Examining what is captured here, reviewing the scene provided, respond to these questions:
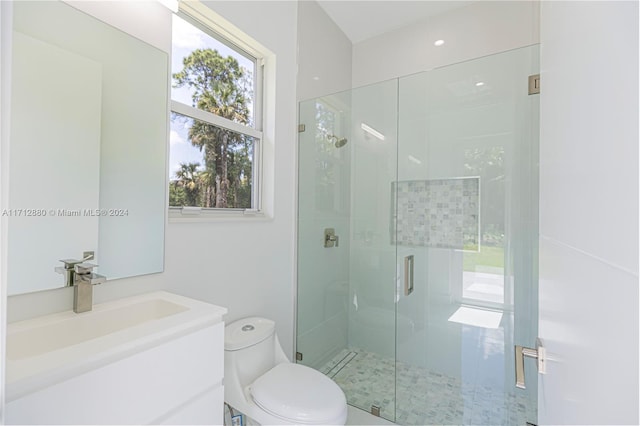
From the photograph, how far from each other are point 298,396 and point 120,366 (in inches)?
30.7

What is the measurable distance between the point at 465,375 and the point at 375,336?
0.64m

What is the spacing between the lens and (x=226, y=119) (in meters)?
1.63

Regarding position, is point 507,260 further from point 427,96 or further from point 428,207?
point 427,96

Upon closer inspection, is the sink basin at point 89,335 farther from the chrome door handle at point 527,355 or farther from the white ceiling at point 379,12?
the white ceiling at point 379,12

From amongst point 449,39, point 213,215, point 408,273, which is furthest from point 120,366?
point 449,39

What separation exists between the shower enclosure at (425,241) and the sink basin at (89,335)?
1138mm

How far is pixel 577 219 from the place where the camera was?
357 mm

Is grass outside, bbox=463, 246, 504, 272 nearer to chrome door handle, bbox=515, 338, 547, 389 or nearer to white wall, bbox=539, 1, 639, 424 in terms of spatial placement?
chrome door handle, bbox=515, 338, 547, 389

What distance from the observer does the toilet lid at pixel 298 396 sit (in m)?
1.16

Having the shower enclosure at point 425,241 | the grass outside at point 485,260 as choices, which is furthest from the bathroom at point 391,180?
the grass outside at point 485,260

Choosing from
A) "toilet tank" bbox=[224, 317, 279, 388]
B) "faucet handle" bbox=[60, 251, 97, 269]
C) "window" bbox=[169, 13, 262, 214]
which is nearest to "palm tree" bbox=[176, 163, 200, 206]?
"window" bbox=[169, 13, 262, 214]

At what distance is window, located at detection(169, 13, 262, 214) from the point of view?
141 cm

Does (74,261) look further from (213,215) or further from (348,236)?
(348,236)

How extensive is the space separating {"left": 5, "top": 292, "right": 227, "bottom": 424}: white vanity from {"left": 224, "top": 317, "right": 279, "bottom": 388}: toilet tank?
33 cm
